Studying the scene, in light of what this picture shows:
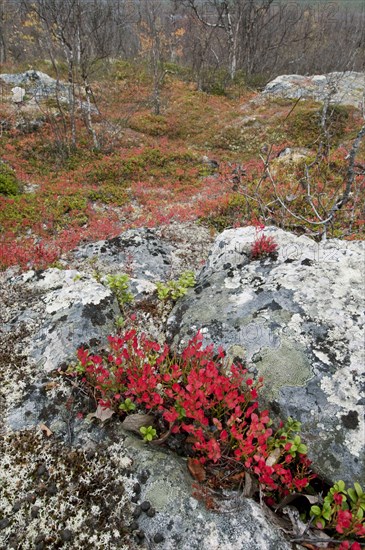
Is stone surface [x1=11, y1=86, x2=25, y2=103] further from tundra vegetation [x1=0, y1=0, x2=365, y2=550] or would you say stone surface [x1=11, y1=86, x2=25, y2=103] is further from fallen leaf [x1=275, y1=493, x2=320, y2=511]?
fallen leaf [x1=275, y1=493, x2=320, y2=511]

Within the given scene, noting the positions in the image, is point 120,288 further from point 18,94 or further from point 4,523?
point 18,94

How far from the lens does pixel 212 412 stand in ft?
9.74

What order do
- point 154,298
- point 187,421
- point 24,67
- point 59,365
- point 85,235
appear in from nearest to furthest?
point 187,421 < point 59,365 < point 154,298 < point 85,235 < point 24,67

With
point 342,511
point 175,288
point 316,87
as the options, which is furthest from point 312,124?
point 342,511

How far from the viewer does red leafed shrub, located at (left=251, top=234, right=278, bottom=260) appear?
15.0 ft

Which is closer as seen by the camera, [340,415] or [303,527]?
[303,527]

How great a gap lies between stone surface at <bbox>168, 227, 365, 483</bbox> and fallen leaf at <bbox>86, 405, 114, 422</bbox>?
3.58 feet

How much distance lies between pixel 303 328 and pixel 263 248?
1.54 metres

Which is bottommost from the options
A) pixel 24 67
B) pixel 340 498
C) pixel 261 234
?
pixel 340 498

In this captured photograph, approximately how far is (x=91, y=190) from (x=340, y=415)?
1208 cm

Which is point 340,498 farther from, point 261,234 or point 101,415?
point 261,234

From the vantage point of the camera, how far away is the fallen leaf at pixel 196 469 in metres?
2.61

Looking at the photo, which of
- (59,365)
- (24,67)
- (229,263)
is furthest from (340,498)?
(24,67)

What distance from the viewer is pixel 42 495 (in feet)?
8.25
